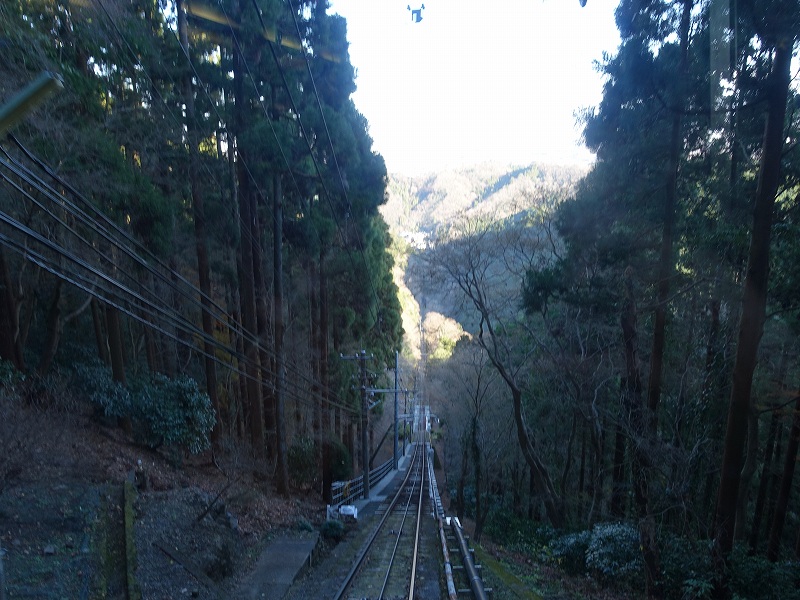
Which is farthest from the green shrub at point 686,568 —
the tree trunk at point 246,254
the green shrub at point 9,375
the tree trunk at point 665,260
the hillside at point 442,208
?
the green shrub at point 9,375

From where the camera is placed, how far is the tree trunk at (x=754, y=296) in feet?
23.7

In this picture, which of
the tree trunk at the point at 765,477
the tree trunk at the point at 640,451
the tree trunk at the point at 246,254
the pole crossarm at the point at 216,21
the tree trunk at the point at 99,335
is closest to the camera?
the tree trunk at the point at 640,451

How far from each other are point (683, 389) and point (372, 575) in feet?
26.2

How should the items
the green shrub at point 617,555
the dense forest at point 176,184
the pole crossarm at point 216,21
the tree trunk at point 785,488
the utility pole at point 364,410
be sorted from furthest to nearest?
1. the utility pole at point 364,410
2. the pole crossarm at point 216,21
3. the tree trunk at point 785,488
4. the green shrub at point 617,555
5. the dense forest at point 176,184

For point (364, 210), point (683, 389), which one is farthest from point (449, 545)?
point (364, 210)

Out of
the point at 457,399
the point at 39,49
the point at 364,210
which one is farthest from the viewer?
the point at 457,399

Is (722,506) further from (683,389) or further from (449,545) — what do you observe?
(449,545)

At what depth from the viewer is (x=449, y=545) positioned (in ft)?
43.1

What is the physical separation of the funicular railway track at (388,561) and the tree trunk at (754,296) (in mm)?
5406

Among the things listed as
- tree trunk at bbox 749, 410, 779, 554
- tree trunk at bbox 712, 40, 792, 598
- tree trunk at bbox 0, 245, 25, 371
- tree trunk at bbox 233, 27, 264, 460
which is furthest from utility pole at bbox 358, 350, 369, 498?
tree trunk at bbox 712, 40, 792, 598

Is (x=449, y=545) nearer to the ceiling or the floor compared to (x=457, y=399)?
nearer to the floor

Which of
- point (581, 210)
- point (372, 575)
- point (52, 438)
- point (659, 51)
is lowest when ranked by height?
point (372, 575)

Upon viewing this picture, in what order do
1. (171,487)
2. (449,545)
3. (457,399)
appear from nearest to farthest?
(171,487) → (449,545) → (457,399)

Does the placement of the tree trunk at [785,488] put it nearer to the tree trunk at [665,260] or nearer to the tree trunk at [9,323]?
the tree trunk at [665,260]
